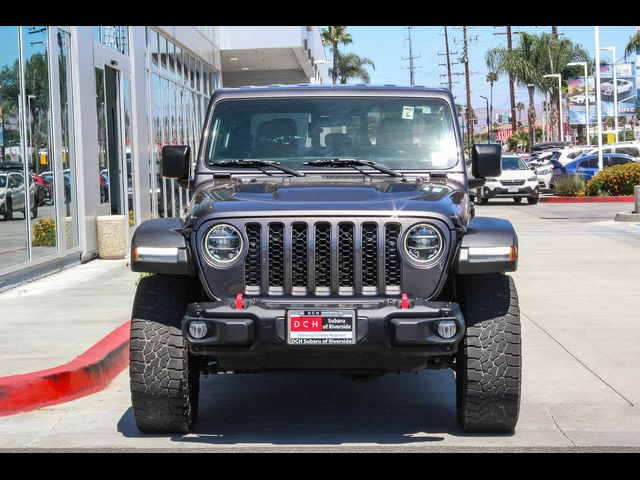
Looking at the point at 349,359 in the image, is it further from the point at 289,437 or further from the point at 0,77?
the point at 0,77

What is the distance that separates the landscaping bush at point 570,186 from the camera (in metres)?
35.8

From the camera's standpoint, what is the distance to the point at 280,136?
7254mm

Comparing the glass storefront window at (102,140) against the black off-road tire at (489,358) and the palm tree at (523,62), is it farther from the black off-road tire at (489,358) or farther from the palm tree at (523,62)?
the palm tree at (523,62)

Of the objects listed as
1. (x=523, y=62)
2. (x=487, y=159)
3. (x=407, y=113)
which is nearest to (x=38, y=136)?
(x=407, y=113)

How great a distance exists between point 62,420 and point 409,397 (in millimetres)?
2254

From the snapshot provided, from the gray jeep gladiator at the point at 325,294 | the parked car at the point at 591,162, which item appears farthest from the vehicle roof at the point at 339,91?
the parked car at the point at 591,162

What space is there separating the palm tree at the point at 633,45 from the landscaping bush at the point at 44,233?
63.4 meters

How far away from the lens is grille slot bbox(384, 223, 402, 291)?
5727mm

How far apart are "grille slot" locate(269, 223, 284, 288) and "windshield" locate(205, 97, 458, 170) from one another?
142 centimetres

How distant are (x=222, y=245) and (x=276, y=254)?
11.4 inches

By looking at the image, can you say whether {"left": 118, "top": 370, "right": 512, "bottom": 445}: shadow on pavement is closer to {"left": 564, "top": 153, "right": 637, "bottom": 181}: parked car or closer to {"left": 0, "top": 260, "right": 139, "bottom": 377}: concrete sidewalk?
{"left": 0, "top": 260, "right": 139, "bottom": 377}: concrete sidewalk

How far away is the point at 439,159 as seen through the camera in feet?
23.6

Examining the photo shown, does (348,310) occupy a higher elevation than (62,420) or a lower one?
higher
